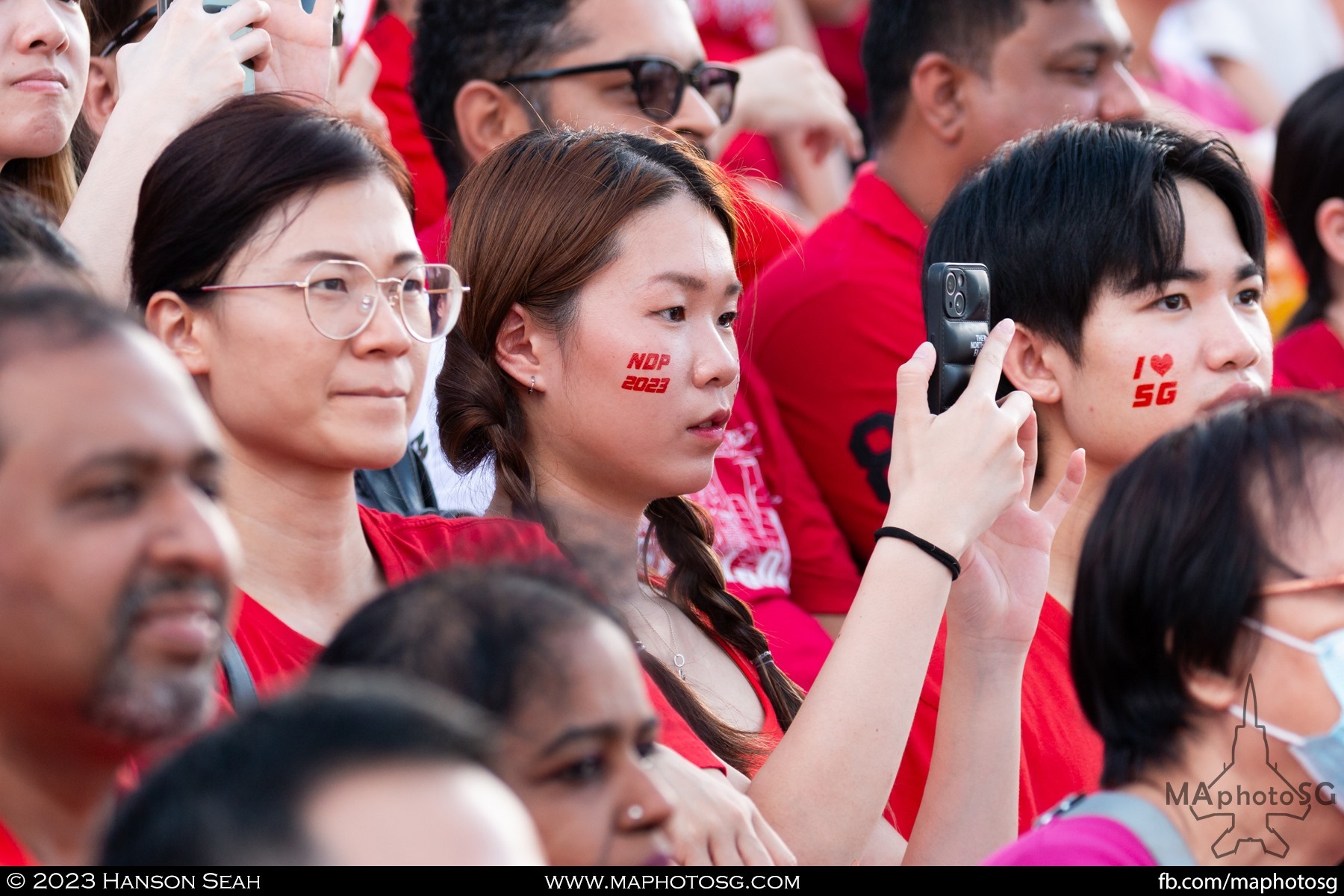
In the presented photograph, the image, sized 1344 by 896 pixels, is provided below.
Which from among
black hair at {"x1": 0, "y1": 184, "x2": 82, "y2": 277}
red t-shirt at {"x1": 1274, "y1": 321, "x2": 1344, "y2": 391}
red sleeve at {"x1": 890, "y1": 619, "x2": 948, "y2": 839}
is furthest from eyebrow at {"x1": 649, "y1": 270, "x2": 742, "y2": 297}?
red t-shirt at {"x1": 1274, "y1": 321, "x2": 1344, "y2": 391}

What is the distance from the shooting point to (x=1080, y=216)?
3.13 meters

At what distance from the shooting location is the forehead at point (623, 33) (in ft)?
13.2

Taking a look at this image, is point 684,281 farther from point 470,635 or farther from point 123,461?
point 123,461

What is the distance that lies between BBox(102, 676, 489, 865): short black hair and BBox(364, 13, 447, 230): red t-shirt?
2.98 m

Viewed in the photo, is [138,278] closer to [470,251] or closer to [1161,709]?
[470,251]

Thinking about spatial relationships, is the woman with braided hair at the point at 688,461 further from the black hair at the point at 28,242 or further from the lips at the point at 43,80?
the black hair at the point at 28,242

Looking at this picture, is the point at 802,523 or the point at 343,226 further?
the point at 802,523

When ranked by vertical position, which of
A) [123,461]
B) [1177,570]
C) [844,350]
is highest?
[123,461]

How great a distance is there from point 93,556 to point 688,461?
1441mm

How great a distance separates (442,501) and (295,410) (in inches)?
36.2

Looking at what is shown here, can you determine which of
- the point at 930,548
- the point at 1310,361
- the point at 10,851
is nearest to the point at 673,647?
the point at 930,548

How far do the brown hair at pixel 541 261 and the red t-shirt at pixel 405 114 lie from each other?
4.19 feet

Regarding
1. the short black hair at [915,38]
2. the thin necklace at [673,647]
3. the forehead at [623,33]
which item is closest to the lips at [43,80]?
the thin necklace at [673,647]

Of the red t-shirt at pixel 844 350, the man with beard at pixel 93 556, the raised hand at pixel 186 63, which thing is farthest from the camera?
the red t-shirt at pixel 844 350
